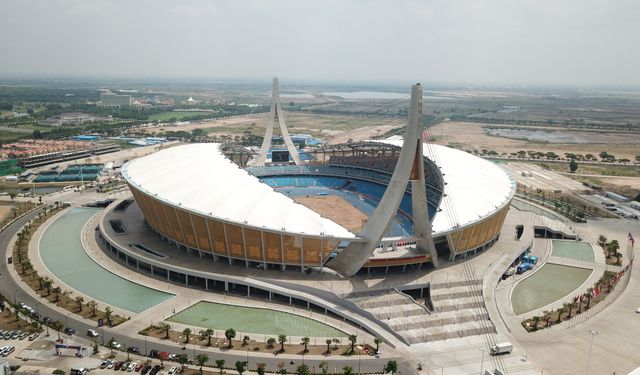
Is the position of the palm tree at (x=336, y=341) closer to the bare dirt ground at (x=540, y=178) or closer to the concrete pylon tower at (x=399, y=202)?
the concrete pylon tower at (x=399, y=202)

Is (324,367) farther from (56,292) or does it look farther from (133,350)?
(56,292)

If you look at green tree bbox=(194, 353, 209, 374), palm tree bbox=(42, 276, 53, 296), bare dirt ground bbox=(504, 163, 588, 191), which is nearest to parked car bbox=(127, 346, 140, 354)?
green tree bbox=(194, 353, 209, 374)

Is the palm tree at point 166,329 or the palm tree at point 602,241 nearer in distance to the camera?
the palm tree at point 166,329

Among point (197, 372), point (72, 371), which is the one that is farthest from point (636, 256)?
point (72, 371)

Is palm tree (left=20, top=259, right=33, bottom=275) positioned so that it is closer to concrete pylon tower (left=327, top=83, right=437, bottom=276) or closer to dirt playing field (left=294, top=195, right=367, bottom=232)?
concrete pylon tower (left=327, top=83, right=437, bottom=276)

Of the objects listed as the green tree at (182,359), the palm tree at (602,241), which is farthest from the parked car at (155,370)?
the palm tree at (602,241)
